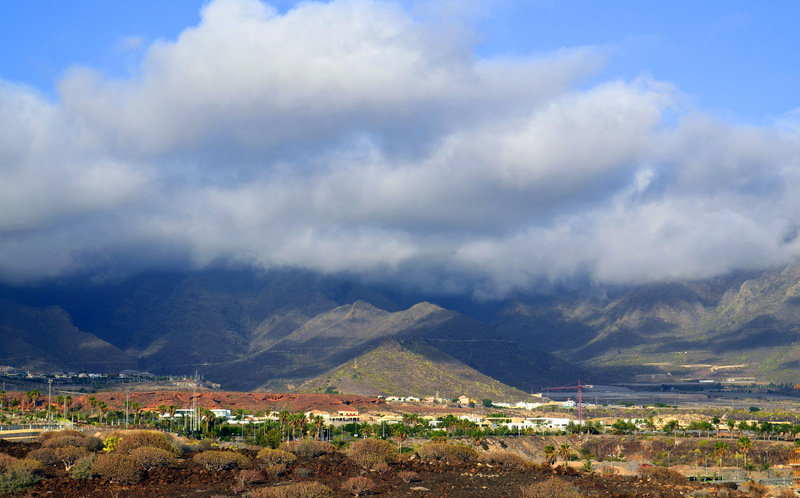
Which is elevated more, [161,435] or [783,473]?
[161,435]

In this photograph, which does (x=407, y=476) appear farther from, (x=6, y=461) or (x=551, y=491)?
(x=6, y=461)

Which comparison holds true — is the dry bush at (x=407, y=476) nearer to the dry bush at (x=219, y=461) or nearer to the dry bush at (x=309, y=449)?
the dry bush at (x=219, y=461)

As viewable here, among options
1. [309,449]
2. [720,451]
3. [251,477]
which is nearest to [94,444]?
[309,449]

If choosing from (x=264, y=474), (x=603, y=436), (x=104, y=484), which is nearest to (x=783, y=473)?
(x=603, y=436)

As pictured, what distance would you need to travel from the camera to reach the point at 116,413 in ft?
605

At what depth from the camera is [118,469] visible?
205 feet

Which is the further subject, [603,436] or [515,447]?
[603,436]

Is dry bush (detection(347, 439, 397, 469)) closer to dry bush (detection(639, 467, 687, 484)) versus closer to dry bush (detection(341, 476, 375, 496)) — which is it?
dry bush (detection(341, 476, 375, 496))

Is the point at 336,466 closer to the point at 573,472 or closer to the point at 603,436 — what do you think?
the point at 573,472

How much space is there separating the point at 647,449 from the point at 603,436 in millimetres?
16278

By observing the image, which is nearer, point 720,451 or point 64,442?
point 64,442

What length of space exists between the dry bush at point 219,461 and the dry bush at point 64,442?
12.9 m

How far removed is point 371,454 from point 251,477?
48.5 feet

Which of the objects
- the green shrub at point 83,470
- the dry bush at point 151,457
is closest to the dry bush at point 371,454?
the dry bush at point 151,457
